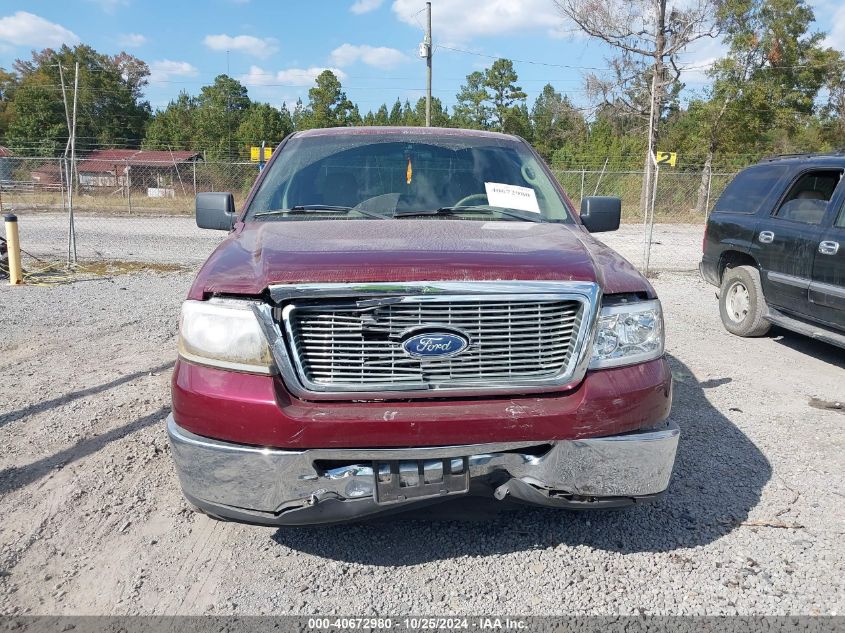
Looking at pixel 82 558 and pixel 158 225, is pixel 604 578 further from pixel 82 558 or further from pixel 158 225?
pixel 158 225

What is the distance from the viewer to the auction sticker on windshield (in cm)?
357

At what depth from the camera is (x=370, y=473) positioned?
2270 millimetres

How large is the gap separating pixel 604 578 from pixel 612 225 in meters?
2.24

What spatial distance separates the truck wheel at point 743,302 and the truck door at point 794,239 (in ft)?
0.36

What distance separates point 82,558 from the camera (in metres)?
2.74

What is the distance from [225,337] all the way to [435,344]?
765mm

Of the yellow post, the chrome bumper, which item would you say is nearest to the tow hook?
A: the chrome bumper

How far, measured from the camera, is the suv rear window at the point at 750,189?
6.68 m

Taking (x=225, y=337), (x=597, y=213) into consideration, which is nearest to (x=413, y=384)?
(x=225, y=337)

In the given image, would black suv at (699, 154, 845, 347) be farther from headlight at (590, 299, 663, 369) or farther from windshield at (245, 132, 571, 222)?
headlight at (590, 299, 663, 369)

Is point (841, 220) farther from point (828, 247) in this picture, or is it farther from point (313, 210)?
point (313, 210)

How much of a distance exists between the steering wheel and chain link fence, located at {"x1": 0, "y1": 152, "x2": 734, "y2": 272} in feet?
29.9

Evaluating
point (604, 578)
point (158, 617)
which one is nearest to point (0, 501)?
point (158, 617)

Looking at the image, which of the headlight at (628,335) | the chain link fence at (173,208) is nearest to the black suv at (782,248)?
the headlight at (628,335)
